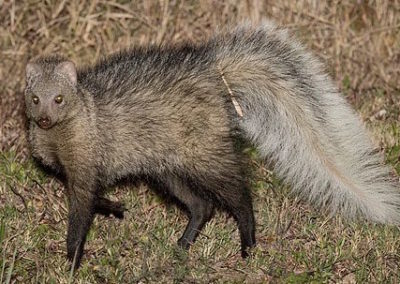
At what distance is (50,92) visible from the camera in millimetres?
5719

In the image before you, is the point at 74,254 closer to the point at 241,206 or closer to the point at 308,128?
the point at 241,206

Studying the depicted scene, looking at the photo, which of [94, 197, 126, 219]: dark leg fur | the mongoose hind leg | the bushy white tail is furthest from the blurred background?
the mongoose hind leg

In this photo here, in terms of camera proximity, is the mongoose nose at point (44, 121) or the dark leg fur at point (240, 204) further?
the dark leg fur at point (240, 204)

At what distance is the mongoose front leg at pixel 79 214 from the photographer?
5844 mm

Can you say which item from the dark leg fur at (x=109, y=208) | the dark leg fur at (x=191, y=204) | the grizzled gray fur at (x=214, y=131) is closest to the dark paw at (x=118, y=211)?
the dark leg fur at (x=109, y=208)

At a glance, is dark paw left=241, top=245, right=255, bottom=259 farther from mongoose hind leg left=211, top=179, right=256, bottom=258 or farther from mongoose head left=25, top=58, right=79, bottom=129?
mongoose head left=25, top=58, right=79, bottom=129

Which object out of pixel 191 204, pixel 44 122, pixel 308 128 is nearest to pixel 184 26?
pixel 191 204

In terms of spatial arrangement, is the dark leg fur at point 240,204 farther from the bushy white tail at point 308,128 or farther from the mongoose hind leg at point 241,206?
the bushy white tail at point 308,128

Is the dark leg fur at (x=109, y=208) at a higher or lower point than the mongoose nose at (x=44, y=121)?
lower

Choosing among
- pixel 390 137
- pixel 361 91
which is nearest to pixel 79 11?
pixel 361 91

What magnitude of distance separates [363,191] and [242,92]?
97 centimetres

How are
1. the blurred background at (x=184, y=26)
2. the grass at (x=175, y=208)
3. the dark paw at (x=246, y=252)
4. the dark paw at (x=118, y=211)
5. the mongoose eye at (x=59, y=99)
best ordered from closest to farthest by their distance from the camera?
the grass at (x=175, y=208) < the mongoose eye at (x=59, y=99) < the dark paw at (x=246, y=252) < the dark paw at (x=118, y=211) < the blurred background at (x=184, y=26)

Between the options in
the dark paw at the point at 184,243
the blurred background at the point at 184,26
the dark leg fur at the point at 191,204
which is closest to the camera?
the dark paw at the point at 184,243

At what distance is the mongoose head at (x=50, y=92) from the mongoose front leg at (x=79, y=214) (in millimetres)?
424
